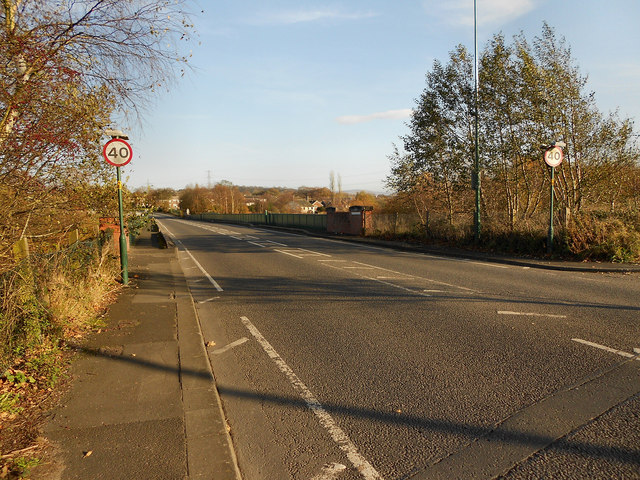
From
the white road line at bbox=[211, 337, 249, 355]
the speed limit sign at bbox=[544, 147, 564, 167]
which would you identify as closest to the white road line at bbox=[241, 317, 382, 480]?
the white road line at bbox=[211, 337, 249, 355]

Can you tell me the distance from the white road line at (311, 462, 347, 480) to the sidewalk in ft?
1.92

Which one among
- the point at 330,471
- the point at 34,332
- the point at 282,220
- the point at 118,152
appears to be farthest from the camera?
the point at 282,220

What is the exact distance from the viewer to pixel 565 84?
15.5 meters

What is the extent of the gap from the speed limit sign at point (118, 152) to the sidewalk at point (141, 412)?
3792mm

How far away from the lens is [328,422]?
3686mm

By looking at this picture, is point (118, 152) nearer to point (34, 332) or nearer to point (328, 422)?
point (34, 332)

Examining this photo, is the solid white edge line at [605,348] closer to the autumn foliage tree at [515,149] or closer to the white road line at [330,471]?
the white road line at [330,471]

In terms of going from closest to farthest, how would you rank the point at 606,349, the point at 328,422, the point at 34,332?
the point at 328,422, the point at 34,332, the point at 606,349

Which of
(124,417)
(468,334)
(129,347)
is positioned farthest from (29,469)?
(468,334)

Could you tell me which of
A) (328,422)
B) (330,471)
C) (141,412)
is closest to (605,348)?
(328,422)

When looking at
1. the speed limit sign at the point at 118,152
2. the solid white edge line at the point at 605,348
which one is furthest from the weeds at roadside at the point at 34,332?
the solid white edge line at the point at 605,348

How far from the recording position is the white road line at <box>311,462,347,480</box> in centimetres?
294

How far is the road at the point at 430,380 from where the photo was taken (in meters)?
3.12

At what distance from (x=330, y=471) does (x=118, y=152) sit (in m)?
8.02
